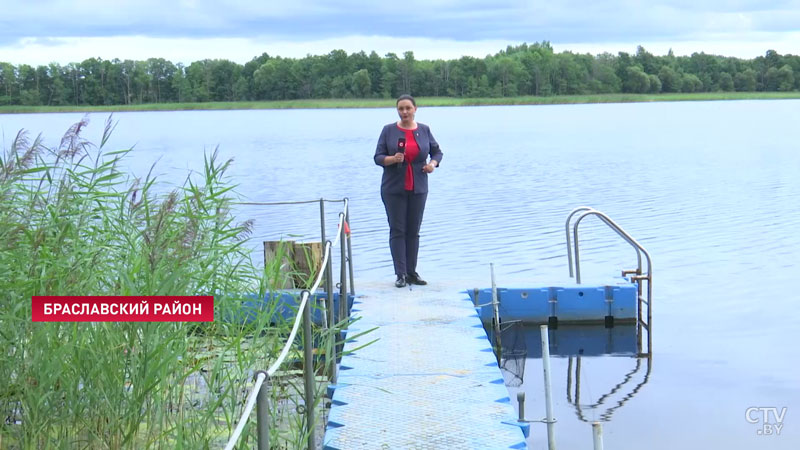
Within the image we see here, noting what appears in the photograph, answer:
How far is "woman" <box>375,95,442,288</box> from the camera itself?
8.17 m

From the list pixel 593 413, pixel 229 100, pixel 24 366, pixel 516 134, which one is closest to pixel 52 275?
pixel 24 366

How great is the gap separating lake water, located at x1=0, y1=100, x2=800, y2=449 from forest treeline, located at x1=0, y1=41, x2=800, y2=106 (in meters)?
41.9

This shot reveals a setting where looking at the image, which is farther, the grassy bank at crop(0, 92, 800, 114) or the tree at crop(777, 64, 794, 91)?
the tree at crop(777, 64, 794, 91)

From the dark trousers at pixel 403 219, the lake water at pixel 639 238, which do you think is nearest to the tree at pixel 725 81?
the lake water at pixel 639 238

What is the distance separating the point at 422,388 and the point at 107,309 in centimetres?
209

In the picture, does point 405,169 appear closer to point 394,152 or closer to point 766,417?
point 394,152

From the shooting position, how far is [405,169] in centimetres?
Answer: 827

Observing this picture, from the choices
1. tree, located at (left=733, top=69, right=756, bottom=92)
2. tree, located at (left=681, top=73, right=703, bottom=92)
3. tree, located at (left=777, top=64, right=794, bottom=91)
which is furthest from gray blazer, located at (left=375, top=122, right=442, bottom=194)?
tree, located at (left=777, top=64, right=794, bottom=91)

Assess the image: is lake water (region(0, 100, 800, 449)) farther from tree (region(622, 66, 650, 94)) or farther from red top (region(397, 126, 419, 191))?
tree (region(622, 66, 650, 94))

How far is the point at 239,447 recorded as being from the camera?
4.16m

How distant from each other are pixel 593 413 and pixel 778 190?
18.0 metres

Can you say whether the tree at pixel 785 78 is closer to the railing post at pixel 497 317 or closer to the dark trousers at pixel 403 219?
the railing post at pixel 497 317

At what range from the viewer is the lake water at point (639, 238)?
820 centimetres

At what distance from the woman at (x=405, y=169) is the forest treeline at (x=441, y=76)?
7381 centimetres
